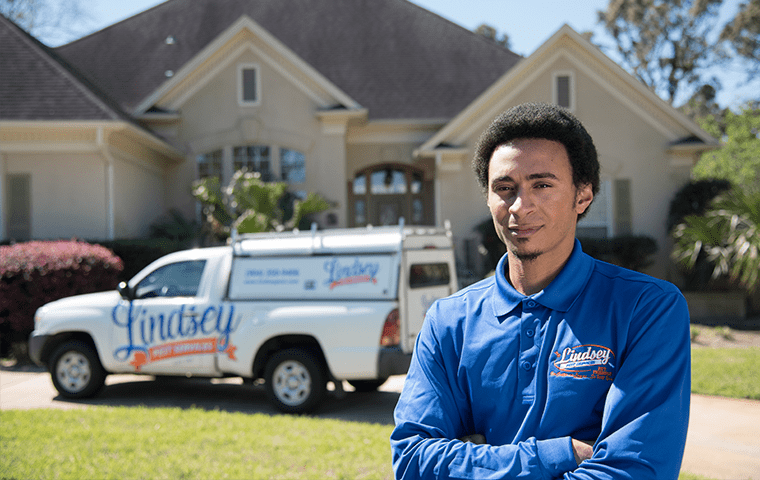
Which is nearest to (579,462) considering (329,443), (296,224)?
(329,443)

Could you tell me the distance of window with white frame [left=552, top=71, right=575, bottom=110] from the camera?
16656 millimetres

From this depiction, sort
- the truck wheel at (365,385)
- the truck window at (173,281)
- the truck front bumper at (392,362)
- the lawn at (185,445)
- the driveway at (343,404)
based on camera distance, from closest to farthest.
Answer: the lawn at (185,445), the driveway at (343,404), the truck front bumper at (392,362), the truck window at (173,281), the truck wheel at (365,385)

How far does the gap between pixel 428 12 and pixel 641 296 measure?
70.8 ft

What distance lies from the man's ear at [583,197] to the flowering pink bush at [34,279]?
35.3ft

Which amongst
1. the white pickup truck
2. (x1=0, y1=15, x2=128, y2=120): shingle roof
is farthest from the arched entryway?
the white pickup truck

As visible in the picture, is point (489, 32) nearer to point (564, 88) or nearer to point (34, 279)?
point (564, 88)

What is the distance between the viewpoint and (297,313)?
7191 millimetres

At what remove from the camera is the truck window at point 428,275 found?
286 inches

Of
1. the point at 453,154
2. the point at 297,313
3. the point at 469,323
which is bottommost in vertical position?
the point at 297,313

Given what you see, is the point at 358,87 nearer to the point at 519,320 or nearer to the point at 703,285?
the point at 703,285

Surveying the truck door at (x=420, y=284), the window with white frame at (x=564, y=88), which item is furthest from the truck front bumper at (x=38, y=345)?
the window with white frame at (x=564, y=88)

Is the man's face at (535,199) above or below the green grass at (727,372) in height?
above

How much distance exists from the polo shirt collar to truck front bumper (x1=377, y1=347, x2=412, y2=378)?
4.82 meters

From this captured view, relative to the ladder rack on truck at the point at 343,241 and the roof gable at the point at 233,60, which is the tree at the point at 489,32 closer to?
the roof gable at the point at 233,60
